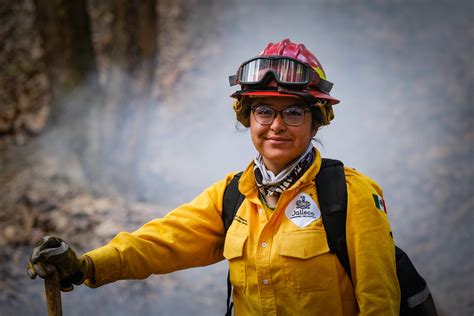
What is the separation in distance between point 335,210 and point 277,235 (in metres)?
0.29

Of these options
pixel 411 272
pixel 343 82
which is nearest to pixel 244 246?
pixel 411 272

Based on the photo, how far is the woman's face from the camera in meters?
2.47

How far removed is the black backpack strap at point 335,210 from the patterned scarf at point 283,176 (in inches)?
4.2

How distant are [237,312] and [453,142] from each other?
628 centimetres

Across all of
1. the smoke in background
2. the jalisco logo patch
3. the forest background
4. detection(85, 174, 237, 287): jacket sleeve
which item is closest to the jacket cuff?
detection(85, 174, 237, 287): jacket sleeve

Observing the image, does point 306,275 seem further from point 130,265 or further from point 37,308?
point 37,308

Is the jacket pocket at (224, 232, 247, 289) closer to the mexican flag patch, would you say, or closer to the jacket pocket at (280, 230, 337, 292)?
the jacket pocket at (280, 230, 337, 292)

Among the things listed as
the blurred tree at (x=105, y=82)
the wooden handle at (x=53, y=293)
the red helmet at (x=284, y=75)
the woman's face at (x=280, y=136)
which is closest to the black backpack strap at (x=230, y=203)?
the woman's face at (x=280, y=136)

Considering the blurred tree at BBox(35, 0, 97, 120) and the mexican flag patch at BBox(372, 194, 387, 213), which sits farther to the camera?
the blurred tree at BBox(35, 0, 97, 120)

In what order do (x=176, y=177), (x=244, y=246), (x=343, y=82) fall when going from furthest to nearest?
(x=343, y=82) < (x=176, y=177) < (x=244, y=246)

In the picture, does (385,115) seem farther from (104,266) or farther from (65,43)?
(104,266)

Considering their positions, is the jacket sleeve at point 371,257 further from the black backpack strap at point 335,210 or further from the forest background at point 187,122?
the forest background at point 187,122

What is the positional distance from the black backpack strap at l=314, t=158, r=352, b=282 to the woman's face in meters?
0.19

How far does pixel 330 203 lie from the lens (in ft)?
7.68
